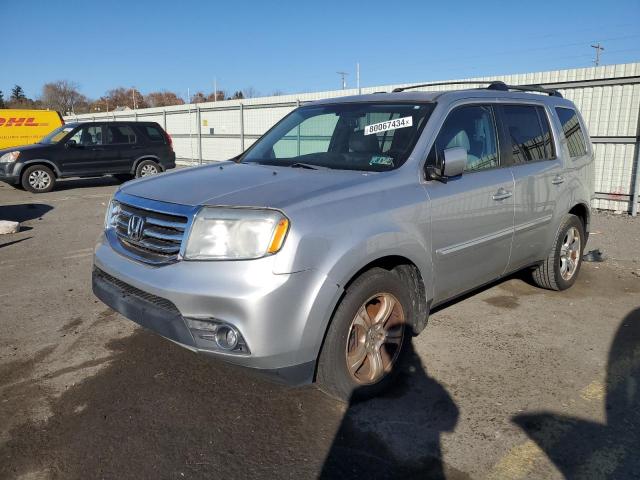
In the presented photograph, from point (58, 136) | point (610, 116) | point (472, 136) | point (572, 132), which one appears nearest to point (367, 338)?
point (472, 136)

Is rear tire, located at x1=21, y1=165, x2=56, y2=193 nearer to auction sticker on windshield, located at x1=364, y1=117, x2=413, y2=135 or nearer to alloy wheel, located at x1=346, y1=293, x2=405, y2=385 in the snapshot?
auction sticker on windshield, located at x1=364, y1=117, x2=413, y2=135

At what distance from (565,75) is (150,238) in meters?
9.93

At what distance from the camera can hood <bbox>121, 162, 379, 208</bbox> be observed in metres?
2.84

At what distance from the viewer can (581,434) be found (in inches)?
112

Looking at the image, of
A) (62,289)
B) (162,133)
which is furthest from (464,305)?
(162,133)

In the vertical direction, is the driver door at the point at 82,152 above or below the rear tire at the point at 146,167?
above

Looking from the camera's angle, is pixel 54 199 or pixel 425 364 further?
pixel 54 199

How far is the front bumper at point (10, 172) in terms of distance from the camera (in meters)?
12.9

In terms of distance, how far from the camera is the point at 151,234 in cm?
298

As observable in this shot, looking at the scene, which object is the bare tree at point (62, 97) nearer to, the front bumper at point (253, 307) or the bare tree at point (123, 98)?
the bare tree at point (123, 98)

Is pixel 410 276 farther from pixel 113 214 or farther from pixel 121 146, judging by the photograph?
pixel 121 146

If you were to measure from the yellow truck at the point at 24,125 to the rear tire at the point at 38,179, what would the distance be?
6.90 metres

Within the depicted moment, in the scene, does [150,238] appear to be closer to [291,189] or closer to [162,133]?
[291,189]

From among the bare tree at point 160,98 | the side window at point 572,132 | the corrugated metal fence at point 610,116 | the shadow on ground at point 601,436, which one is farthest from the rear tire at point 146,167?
the bare tree at point 160,98
